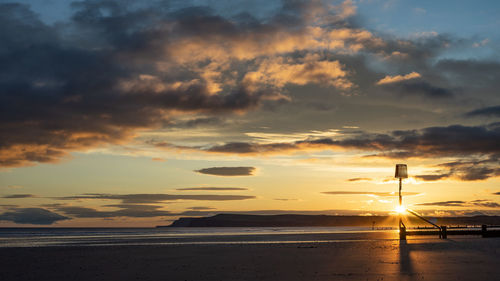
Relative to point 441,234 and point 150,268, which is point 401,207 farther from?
point 150,268

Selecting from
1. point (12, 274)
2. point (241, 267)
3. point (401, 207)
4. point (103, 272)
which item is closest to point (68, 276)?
point (103, 272)

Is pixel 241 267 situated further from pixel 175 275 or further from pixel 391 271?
pixel 391 271

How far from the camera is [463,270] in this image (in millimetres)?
20047

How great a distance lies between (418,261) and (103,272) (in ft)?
51.0

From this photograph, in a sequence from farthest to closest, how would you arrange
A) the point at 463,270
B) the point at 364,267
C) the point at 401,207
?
1. the point at 401,207
2. the point at 364,267
3. the point at 463,270

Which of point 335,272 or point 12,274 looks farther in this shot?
point 12,274

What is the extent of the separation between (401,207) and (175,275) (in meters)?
35.2

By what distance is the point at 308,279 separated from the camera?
18141 mm

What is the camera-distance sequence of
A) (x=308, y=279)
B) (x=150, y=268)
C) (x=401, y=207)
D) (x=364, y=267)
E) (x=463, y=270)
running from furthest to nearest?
(x=401, y=207)
(x=150, y=268)
(x=364, y=267)
(x=463, y=270)
(x=308, y=279)

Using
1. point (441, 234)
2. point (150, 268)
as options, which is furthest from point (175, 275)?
point (441, 234)

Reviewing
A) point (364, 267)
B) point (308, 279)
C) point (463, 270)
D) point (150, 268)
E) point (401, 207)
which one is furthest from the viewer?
point (401, 207)

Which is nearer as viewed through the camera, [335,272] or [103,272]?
[335,272]

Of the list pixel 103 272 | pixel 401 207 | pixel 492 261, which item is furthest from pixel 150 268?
pixel 401 207

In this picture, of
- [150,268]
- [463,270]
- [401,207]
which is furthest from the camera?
[401,207]
